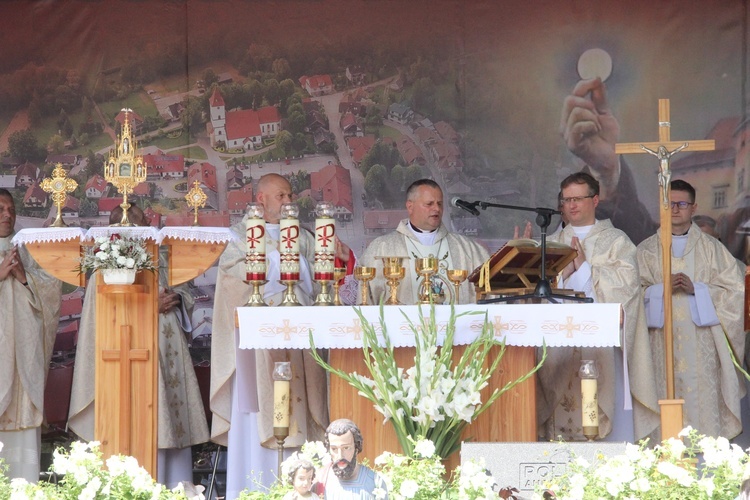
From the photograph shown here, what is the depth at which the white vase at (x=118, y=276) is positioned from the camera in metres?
6.95

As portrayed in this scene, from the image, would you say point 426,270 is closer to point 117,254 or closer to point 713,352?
point 117,254

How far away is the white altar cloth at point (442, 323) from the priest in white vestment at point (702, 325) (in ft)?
7.04

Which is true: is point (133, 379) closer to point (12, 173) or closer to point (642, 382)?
point (642, 382)

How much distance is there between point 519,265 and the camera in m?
7.25

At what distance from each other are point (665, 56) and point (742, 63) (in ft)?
1.94

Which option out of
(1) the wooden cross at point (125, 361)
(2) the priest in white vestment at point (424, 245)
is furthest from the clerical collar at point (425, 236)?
(1) the wooden cross at point (125, 361)

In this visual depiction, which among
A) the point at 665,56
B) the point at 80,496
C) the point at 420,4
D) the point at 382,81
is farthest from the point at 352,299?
the point at 80,496

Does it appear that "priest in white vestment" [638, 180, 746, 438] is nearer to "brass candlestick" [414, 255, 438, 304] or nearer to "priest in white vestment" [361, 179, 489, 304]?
"priest in white vestment" [361, 179, 489, 304]

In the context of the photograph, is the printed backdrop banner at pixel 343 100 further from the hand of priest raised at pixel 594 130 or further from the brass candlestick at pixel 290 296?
the brass candlestick at pixel 290 296

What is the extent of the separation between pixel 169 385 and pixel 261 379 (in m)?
1.29

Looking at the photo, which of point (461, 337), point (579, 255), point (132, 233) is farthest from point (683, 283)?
point (132, 233)

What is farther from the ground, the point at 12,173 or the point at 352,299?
the point at 12,173

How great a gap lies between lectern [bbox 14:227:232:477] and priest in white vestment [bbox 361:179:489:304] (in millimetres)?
1620

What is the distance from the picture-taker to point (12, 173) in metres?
10.6
